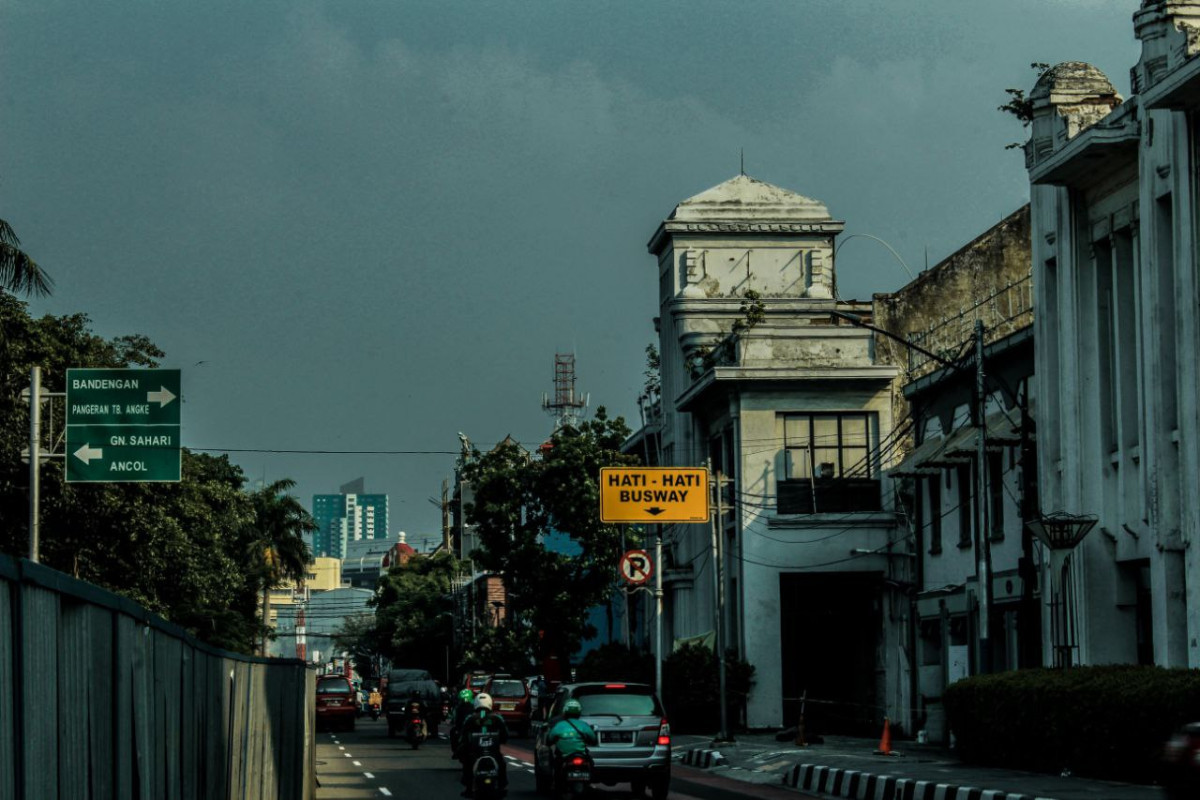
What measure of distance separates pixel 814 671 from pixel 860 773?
83.6 feet

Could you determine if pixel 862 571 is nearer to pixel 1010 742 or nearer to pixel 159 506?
pixel 159 506

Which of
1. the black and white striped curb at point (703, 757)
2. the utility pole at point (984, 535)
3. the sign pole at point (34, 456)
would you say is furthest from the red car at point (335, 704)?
the utility pole at point (984, 535)

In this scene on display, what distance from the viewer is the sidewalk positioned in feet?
68.1

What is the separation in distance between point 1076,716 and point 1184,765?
1047cm

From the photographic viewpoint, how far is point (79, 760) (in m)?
7.56

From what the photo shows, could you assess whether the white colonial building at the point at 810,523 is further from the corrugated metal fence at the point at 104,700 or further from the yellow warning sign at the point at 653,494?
the corrugated metal fence at the point at 104,700

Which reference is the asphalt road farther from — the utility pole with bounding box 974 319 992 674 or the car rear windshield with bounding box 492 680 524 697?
the utility pole with bounding box 974 319 992 674

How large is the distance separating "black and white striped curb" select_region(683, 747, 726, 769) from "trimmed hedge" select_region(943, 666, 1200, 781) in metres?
7.63

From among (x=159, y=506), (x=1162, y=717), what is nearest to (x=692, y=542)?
(x=159, y=506)

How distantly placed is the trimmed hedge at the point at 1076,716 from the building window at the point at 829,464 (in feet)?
66.8

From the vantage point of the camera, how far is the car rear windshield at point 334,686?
6159 cm

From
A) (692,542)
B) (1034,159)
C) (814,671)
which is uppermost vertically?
(1034,159)

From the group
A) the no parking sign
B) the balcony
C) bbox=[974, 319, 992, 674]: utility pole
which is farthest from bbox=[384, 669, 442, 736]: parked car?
bbox=[974, 319, 992, 674]: utility pole

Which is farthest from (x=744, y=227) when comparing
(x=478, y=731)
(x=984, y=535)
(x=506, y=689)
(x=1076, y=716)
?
(x=478, y=731)
